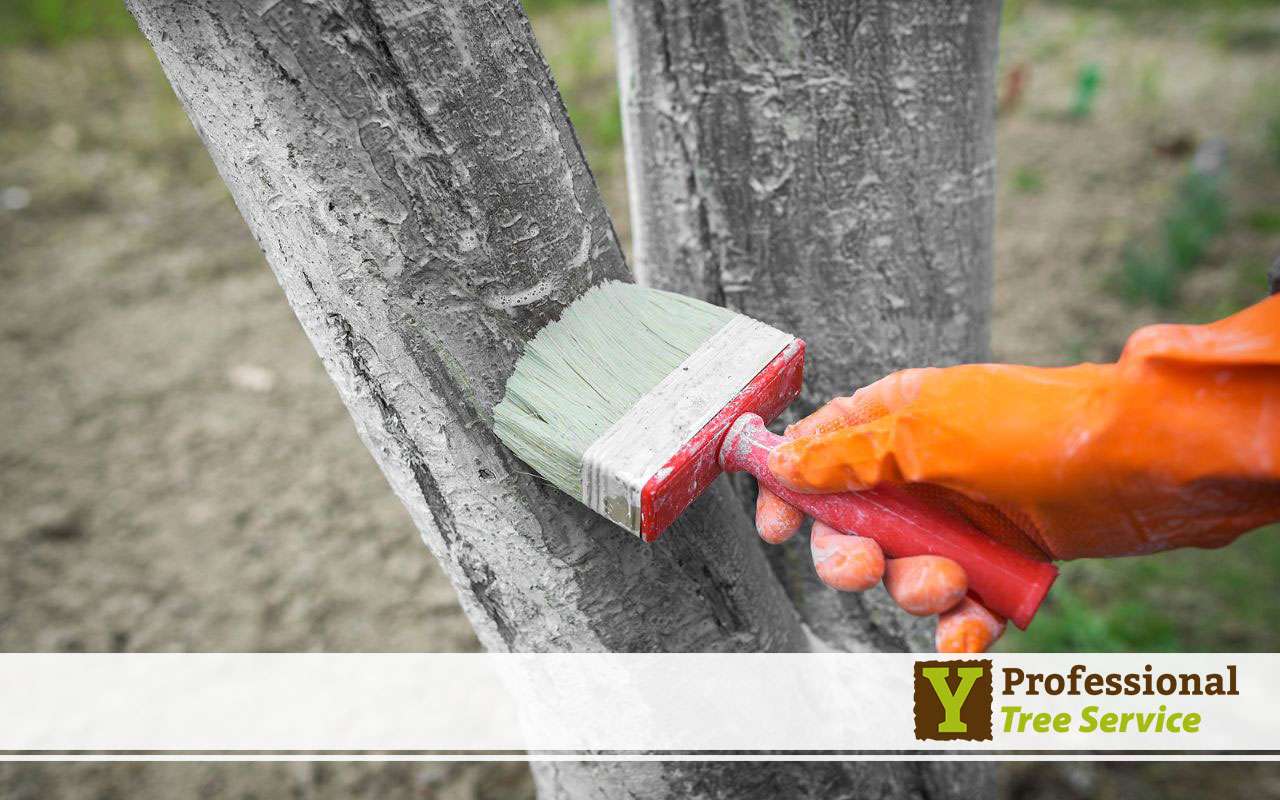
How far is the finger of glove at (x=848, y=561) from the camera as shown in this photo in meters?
0.82

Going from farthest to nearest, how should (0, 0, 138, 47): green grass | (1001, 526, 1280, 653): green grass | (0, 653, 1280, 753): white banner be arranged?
(0, 0, 138, 47): green grass, (1001, 526, 1280, 653): green grass, (0, 653, 1280, 753): white banner

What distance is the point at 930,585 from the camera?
2.60ft

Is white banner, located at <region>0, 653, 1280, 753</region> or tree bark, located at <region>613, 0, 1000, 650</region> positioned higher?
tree bark, located at <region>613, 0, 1000, 650</region>

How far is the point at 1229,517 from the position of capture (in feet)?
2.45

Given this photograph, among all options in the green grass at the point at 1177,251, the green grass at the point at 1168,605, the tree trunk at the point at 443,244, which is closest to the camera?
the tree trunk at the point at 443,244

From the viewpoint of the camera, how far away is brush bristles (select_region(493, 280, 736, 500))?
78cm

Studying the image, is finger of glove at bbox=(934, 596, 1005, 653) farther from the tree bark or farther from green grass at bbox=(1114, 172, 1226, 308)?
green grass at bbox=(1114, 172, 1226, 308)

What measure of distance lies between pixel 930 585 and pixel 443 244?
1.80 feet

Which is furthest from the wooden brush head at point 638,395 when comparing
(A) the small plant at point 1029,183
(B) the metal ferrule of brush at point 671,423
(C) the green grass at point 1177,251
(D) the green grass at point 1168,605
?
(A) the small plant at point 1029,183

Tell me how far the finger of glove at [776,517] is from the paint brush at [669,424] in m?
0.02

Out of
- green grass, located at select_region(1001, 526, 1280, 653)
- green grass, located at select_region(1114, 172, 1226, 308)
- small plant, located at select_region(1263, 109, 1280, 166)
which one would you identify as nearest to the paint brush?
green grass, located at select_region(1001, 526, 1280, 653)

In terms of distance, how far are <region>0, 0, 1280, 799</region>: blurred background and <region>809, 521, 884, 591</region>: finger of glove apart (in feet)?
4.12

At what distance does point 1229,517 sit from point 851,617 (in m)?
0.67

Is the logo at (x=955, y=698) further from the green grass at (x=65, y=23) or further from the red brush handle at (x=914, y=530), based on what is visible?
the green grass at (x=65, y=23)
